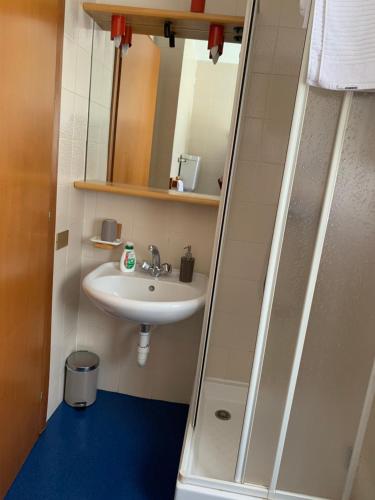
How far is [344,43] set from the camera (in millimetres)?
864

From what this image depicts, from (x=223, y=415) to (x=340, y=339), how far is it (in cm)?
95

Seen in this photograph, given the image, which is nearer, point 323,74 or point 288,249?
point 323,74

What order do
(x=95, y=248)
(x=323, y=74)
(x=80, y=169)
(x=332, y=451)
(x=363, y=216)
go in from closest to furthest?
1. (x=323, y=74)
2. (x=363, y=216)
3. (x=332, y=451)
4. (x=80, y=169)
5. (x=95, y=248)

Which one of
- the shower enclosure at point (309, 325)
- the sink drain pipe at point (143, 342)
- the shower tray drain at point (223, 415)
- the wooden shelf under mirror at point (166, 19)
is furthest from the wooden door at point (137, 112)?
the shower tray drain at point (223, 415)

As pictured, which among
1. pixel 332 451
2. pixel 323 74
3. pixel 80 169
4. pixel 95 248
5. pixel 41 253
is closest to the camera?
pixel 323 74

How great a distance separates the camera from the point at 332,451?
3.88 ft

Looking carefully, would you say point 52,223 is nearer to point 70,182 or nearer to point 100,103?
point 70,182

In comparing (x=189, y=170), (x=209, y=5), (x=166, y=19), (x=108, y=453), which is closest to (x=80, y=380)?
(x=108, y=453)

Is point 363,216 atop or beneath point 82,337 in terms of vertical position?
atop

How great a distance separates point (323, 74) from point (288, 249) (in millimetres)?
453

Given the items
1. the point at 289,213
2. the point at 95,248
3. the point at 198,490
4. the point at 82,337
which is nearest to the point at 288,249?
the point at 289,213

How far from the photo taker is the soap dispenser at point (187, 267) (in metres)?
1.75

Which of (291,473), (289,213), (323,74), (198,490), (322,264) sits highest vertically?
(323,74)

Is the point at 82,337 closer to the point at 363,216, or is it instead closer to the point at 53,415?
the point at 53,415
